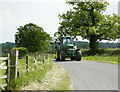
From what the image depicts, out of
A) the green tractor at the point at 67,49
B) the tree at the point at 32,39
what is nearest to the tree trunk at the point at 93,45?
the green tractor at the point at 67,49

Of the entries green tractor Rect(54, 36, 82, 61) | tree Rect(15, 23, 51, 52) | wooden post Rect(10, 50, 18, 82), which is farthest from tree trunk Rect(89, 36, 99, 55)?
wooden post Rect(10, 50, 18, 82)

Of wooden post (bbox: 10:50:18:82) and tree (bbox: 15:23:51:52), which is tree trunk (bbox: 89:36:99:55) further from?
wooden post (bbox: 10:50:18:82)

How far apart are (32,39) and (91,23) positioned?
22.1 meters

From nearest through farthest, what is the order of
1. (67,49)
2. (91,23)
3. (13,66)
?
(13,66) → (67,49) → (91,23)

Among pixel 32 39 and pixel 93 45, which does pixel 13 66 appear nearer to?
pixel 93 45

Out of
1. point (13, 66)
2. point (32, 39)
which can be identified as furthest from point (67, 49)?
point (32, 39)

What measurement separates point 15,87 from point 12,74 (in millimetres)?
878

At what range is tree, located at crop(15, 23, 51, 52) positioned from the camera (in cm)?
4984

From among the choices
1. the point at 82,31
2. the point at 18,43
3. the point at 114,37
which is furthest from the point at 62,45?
the point at 18,43

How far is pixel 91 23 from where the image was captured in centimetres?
3319

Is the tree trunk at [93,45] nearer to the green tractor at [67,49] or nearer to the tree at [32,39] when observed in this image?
the green tractor at [67,49]

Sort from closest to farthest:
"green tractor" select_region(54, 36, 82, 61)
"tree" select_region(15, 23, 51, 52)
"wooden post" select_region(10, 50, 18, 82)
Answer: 1. "wooden post" select_region(10, 50, 18, 82)
2. "green tractor" select_region(54, 36, 82, 61)
3. "tree" select_region(15, 23, 51, 52)

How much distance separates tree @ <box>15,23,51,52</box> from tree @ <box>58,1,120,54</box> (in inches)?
648

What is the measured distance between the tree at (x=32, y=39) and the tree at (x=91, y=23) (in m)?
16.5
